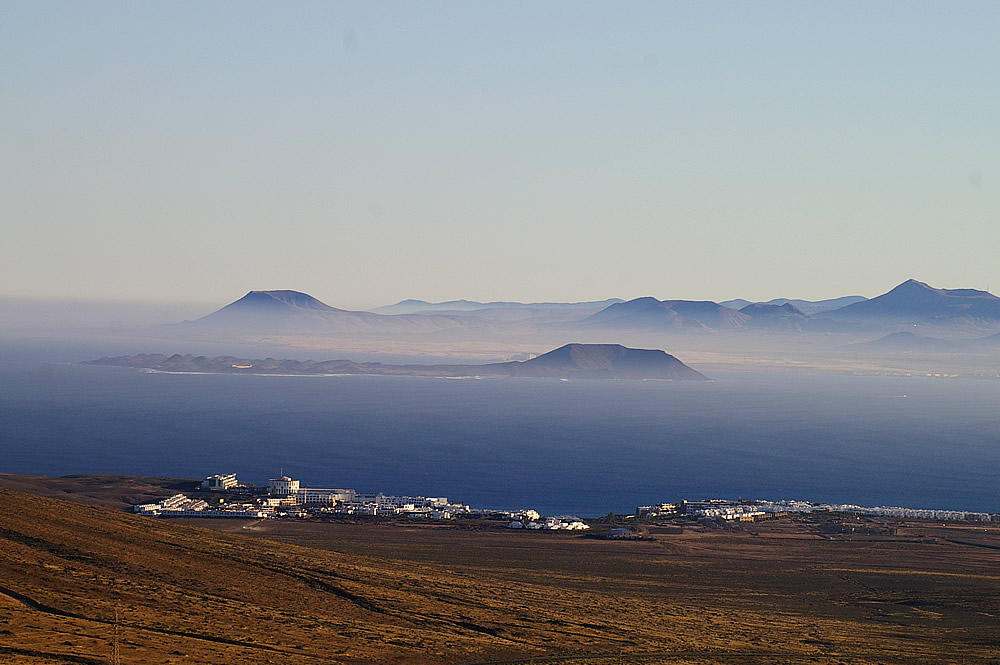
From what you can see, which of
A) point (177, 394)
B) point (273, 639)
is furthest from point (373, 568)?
point (177, 394)

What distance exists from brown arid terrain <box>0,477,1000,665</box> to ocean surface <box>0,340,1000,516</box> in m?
24.3

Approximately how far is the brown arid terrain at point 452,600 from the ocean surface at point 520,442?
24.3 metres

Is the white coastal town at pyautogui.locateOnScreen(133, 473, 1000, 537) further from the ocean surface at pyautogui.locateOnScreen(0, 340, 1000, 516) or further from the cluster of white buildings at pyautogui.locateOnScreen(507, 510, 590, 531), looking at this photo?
the ocean surface at pyautogui.locateOnScreen(0, 340, 1000, 516)

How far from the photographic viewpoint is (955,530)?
50.8 meters

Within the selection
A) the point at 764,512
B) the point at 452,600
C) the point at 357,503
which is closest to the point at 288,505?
the point at 357,503

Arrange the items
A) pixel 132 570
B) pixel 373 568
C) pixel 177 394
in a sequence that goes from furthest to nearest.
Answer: pixel 177 394 < pixel 373 568 < pixel 132 570

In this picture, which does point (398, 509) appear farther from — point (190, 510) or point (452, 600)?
point (452, 600)

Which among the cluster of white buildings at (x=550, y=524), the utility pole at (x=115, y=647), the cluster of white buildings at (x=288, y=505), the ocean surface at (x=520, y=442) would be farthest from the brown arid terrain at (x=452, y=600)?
the ocean surface at (x=520, y=442)

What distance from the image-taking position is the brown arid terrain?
72.4 ft

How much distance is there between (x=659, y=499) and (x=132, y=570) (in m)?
45.7

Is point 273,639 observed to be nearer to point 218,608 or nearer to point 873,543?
point 218,608

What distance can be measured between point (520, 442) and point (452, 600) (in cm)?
7161

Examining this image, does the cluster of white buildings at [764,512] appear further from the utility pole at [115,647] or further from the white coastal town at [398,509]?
the utility pole at [115,647]

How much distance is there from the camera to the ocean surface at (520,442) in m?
73.1
